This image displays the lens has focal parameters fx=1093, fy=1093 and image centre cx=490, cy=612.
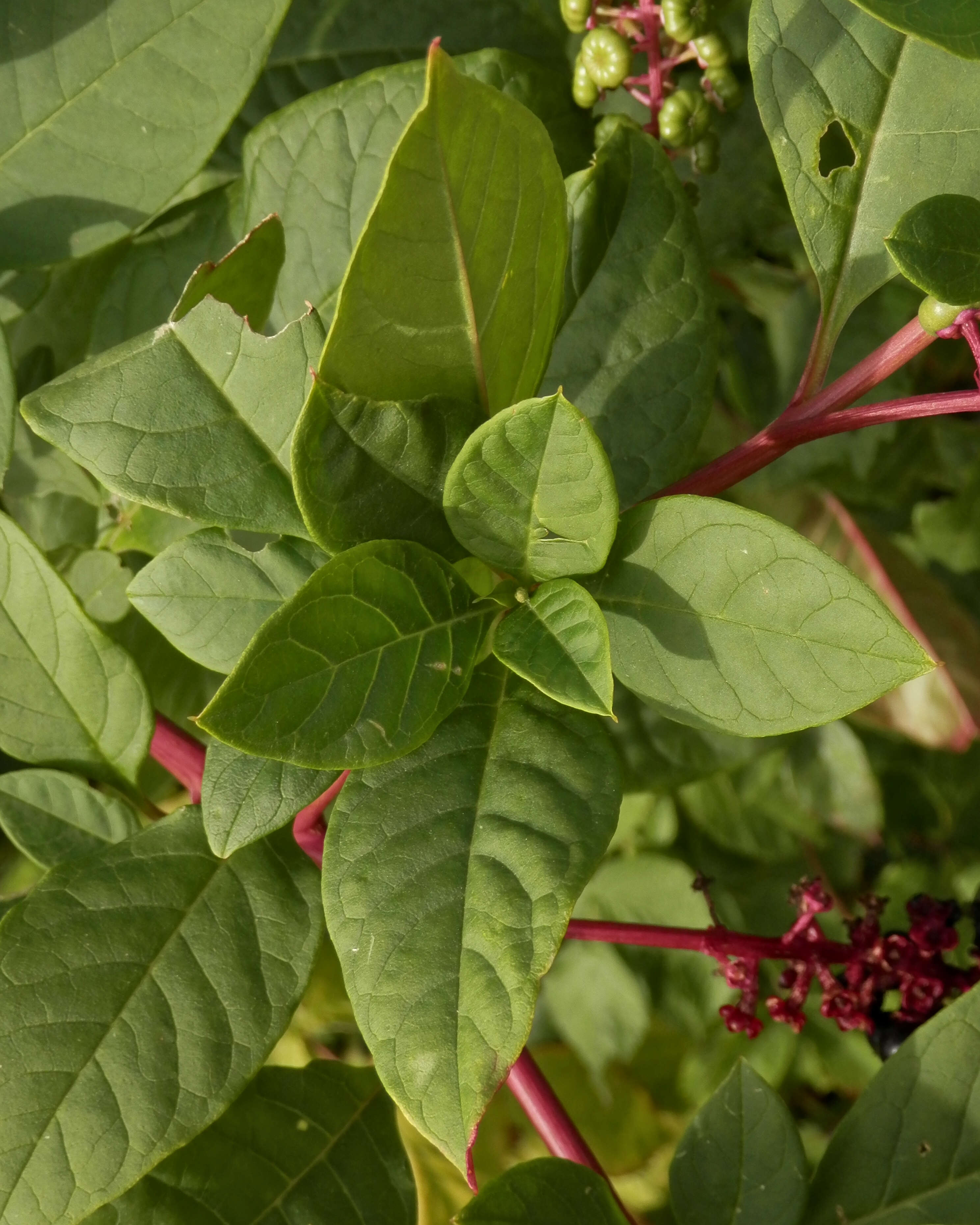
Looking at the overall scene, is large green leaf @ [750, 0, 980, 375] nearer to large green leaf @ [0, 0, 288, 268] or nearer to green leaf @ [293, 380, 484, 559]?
green leaf @ [293, 380, 484, 559]

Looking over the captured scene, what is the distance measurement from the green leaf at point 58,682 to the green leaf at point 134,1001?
0.13 metres

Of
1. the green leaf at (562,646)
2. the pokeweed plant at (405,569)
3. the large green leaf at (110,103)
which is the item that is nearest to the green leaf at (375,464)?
the pokeweed plant at (405,569)

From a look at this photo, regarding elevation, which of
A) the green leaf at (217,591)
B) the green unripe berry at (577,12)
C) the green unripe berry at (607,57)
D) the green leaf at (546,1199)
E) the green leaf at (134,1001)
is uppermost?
the green unripe berry at (577,12)

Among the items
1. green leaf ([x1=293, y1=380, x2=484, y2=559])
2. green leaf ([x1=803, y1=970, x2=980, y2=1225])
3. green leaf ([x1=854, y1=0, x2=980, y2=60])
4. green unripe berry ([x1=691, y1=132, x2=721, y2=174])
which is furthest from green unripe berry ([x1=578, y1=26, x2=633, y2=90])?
green leaf ([x1=803, y1=970, x2=980, y2=1225])

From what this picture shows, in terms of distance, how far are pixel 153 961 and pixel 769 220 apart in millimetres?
1386

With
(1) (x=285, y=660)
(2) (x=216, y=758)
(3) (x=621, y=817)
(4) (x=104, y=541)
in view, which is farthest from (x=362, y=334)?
(3) (x=621, y=817)

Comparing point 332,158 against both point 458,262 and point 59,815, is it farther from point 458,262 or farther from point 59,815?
point 59,815

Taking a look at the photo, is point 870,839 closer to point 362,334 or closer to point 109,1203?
point 109,1203

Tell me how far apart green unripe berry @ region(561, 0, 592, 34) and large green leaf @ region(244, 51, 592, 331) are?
0.06 m

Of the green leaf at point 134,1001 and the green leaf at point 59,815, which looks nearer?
the green leaf at point 134,1001

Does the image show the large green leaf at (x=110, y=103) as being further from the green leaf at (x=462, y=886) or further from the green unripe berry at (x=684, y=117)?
the green leaf at (x=462, y=886)

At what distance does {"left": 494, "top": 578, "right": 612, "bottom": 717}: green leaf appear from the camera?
76 centimetres

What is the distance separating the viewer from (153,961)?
921 mm

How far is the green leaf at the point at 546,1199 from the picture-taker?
910 mm
